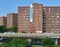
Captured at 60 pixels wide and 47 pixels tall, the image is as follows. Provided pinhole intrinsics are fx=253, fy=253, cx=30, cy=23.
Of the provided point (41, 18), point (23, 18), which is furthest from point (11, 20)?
point (41, 18)

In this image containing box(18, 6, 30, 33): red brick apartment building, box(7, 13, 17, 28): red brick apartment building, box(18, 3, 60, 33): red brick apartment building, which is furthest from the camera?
box(7, 13, 17, 28): red brick apartment building

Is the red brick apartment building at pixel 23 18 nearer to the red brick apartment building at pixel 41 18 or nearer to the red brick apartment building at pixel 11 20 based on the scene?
the red brick apartment building at pixel 41 18

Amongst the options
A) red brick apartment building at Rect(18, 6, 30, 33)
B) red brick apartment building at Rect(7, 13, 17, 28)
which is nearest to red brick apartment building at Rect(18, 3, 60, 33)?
red brick apartment building at Rect(18, 6, 30, 33)

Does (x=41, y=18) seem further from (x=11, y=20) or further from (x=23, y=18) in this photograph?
(x=11, y=20)

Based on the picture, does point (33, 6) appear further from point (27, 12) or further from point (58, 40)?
point (58, 40)

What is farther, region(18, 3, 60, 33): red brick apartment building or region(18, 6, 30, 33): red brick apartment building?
region(18, 6, 30, 33): red brick apartment building

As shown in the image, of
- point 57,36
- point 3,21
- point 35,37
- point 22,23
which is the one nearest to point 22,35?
point 35,37

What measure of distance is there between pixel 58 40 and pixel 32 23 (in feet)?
33.0

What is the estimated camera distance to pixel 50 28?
40469mm

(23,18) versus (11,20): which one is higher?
(23,18)

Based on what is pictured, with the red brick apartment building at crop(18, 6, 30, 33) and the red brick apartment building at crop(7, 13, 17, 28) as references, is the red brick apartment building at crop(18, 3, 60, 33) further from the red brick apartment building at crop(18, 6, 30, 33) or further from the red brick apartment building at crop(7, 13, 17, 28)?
the red brick apartment building at crop(7, 13, 17, 28)

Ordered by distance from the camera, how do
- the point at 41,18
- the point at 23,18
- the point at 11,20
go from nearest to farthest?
the point at 41,18, the point at 23,18, the point at 11,20

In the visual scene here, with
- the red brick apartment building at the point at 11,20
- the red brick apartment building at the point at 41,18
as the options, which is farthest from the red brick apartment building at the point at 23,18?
the red brick apartment building at the point at 11,20

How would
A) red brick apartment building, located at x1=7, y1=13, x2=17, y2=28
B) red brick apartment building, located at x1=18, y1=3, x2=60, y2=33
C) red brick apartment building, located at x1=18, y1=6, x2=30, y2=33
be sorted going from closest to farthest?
red brick apartment building, located at x1=18, y1=3, x2=60, y2=33 → red brick apartment building, located at x1=18, y1=6, x2=30, y2=33 → red brick apartment building, located at x1=7, y1=13, x2=17, y2=28
